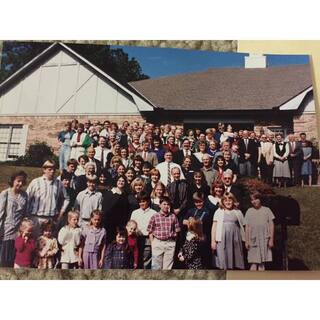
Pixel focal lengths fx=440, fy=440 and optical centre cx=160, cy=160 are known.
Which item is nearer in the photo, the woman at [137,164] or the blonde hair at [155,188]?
the blonde hair at [155,188]

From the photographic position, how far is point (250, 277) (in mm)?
6168

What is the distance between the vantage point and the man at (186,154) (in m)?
6.74

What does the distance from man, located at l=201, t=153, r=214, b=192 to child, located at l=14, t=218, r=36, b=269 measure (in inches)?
105

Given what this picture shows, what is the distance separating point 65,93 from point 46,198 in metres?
1.73

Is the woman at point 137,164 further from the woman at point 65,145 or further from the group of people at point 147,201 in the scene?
the woman at point 65,145

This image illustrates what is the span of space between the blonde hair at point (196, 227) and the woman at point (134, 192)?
82 cm

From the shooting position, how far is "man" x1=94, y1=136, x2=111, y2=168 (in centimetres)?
679

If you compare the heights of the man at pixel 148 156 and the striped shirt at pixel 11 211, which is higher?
the man at pixel 148 156

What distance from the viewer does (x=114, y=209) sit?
6426 millimetres

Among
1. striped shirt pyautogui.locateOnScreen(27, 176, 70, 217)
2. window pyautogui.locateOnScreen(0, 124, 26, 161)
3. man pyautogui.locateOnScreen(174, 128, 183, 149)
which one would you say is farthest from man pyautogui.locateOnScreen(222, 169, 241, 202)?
window pyautogui.locateOnScreen(0, 124, 26, 161)

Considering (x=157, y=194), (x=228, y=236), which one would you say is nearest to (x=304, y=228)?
(x=228, y=236)

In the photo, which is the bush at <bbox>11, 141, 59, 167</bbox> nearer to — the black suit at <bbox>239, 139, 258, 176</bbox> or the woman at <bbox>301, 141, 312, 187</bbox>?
the black suit at <bbox>239, 139, 258, 176</bbox>

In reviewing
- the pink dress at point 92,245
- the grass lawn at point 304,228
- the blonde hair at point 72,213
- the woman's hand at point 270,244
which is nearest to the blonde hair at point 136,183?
the pink dress at point 92,245

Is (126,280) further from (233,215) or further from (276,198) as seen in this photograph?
(276,198)
